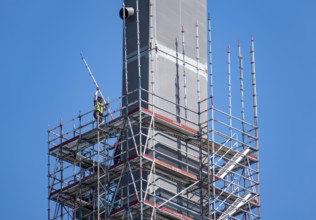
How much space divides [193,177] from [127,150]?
11.9 feet

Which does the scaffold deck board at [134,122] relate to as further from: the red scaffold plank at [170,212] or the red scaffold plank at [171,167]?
the red scaffold plank at [170,212]

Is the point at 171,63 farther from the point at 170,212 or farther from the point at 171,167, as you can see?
the point at 170,212

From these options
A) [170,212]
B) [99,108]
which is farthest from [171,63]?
[170,212]

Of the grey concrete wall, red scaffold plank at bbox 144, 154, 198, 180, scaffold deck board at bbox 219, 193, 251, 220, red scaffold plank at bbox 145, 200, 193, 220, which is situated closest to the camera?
Answer: red scaffold plank at bbox 145, 200, 193, 220

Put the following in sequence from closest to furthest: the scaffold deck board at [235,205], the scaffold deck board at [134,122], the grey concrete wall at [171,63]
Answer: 1. the scaffold deck board at [134,122]
2. the scaffold deck board at [235,205]
3. the grey concrete wall at [171,63]

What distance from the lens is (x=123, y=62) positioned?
320 feet

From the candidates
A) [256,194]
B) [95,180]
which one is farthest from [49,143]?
[256,194]

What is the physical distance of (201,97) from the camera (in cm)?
9769

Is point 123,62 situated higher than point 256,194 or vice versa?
point 123,62

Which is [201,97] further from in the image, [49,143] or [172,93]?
[49,143]

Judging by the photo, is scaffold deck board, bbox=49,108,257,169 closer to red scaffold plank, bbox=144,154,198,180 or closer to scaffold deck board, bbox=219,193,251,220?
red scaffold plank, bbox=144,154,198,180

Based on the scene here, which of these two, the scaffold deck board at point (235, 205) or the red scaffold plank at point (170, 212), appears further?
the scaffold deck board at point (235, 205)

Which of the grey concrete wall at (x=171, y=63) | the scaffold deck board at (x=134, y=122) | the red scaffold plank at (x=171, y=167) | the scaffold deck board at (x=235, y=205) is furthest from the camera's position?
the grey concrete wall at (x=171, y=63)

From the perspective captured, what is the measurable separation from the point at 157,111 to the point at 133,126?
4.81 feet
